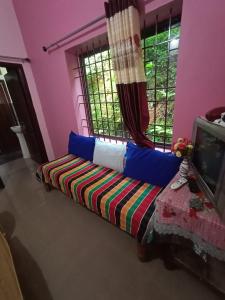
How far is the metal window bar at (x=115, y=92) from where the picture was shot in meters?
1.54

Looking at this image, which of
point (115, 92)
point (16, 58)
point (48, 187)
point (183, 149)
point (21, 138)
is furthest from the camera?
point (21, 138)

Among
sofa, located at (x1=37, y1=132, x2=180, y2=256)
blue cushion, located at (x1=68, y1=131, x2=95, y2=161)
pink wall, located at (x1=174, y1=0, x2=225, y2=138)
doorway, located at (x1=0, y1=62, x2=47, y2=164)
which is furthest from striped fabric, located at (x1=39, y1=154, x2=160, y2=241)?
doorway, located at (x1=0, y1=62, x2=47, y2=164)

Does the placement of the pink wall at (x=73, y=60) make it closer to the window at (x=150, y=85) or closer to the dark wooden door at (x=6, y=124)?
the window at (x=150, y=85)

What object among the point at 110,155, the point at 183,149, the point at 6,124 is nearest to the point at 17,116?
the point at 6,124

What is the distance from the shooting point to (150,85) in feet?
5.68

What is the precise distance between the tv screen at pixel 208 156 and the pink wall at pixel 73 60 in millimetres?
380

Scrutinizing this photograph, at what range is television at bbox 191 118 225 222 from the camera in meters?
0.75

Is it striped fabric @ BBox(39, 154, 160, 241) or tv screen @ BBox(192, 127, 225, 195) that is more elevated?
tv screen @ BBox(192, 127, 225, 195)

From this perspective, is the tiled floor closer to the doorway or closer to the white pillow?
the white pillow

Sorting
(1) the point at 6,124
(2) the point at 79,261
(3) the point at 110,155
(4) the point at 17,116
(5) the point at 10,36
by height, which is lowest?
(2) the point at 79,261

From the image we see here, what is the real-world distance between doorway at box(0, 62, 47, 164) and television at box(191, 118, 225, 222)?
2.87 m

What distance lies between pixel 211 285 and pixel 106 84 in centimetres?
224

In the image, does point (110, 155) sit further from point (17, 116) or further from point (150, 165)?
point (17, 116)

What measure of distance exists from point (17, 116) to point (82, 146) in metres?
2.34
